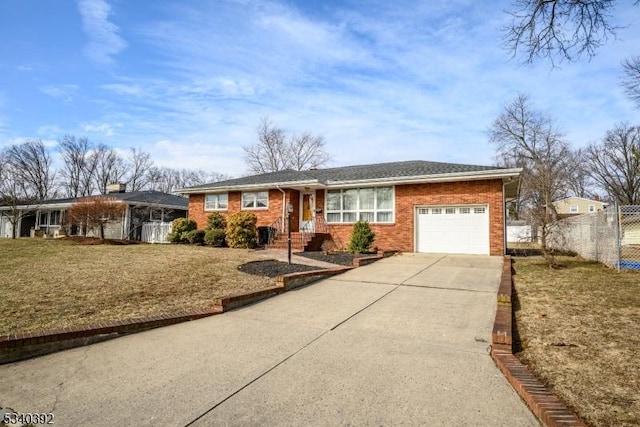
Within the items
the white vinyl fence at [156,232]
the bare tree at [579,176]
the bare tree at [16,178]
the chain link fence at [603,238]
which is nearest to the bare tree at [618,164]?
the bare tree at [579,176]

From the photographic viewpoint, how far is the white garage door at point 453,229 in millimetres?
14148

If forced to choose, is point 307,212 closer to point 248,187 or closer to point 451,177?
point 248,187

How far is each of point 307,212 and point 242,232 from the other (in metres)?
3.52

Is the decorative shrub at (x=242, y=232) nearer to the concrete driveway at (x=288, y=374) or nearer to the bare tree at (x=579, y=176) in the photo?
the concrete driveway at (x=288, y=374)

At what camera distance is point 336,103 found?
16.4 metres

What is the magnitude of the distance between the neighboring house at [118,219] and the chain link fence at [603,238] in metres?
21.2

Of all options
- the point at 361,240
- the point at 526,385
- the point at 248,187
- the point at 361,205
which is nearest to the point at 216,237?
the point at 248,187

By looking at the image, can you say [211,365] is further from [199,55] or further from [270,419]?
[199,55]

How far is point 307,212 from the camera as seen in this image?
17969 millimetres

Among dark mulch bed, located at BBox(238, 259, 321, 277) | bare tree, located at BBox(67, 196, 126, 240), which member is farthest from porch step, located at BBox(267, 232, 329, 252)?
bare tree, located at BBox(67, 196, 126, 240)

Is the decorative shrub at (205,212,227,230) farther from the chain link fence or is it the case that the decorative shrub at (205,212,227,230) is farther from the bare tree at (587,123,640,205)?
the bare tree at (587,123,640,205)

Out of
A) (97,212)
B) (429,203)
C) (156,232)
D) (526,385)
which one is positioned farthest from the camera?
(156,232)

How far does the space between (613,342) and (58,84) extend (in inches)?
570

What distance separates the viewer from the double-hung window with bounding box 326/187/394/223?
16.0 metres
